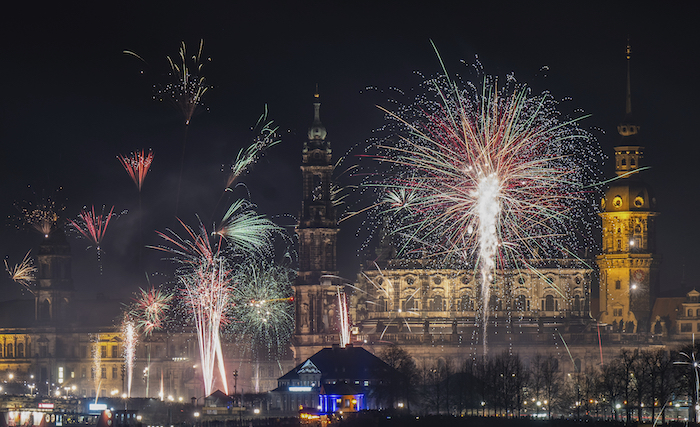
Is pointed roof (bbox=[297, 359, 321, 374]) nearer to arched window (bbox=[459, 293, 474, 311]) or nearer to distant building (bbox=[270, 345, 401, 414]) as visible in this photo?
distant building (bbox=[270, 345, 401, 414])

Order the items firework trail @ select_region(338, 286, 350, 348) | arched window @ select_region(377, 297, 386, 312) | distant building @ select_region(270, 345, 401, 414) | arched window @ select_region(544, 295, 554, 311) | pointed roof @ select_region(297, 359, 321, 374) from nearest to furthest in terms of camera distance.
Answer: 1. distant building @ select_region(270, 345, 401, 414)
2. pointed roof @ select_region(297, 359, 321, 374)
3. firework trail @ select_region(338, 286, 350, 348)
4. arched window @ select_region(544, 295, 554, 311)
5. arched window @ select_region(377, 297, 386, 312)

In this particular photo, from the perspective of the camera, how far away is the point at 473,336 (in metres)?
167

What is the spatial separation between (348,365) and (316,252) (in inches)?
1046

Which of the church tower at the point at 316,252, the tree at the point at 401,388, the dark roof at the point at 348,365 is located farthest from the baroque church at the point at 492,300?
the tree at the point at 401,388

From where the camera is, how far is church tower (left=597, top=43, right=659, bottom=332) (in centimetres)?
17512

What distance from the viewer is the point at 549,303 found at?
174375 millimetres

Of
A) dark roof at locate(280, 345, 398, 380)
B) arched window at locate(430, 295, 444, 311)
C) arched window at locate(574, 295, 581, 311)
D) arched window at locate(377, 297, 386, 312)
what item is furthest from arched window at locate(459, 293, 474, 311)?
dark roof at locate(280, 345, 398, 380)

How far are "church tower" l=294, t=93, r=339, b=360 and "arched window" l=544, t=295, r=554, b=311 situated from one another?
86.1 ft

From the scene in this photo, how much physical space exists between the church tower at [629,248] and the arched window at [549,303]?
8.09m

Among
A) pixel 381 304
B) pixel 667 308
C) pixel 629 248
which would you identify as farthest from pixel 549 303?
pixel 381 304

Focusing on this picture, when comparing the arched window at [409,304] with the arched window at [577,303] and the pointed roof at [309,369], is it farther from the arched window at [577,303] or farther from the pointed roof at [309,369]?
the pointed roof at [309,369]

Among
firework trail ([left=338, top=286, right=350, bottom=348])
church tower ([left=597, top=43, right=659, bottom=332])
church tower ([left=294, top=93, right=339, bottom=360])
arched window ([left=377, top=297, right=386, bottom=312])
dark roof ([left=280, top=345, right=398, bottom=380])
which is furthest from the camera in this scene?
arched window ([left=377, top=297, right=386, bottom=312])

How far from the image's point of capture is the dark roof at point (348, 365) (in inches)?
5517

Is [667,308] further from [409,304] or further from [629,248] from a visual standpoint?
[409,304]
